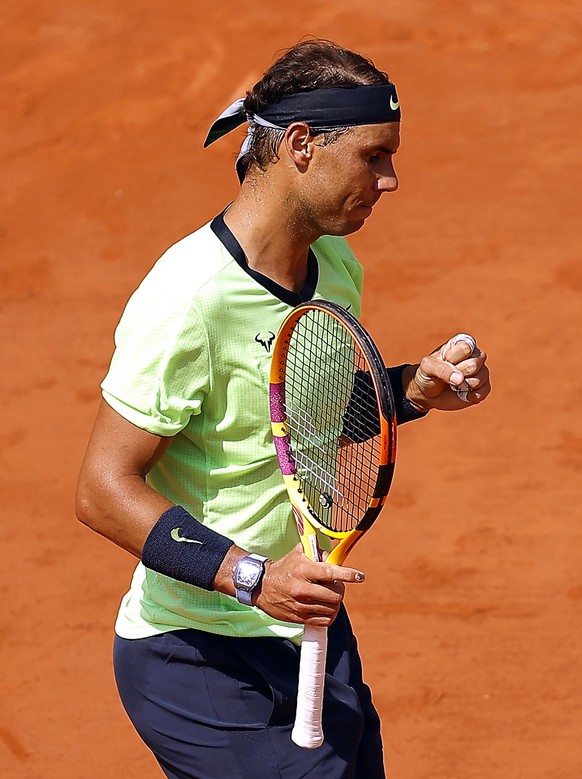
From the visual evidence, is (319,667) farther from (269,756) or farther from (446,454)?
(446,454)

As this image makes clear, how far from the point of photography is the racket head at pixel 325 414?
2719 millimetres

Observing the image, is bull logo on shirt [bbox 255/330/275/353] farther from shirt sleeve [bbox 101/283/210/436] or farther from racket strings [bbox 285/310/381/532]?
shirt sleeve [bbox 101/283/210/436]

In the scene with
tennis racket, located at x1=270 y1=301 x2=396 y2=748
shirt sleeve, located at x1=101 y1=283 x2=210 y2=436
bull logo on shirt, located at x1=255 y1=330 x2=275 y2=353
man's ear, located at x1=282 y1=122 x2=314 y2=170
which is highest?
man's ear, located at x1=282 y1=122 x2=314 y2=170

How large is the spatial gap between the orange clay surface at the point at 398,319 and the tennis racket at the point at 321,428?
226 cm

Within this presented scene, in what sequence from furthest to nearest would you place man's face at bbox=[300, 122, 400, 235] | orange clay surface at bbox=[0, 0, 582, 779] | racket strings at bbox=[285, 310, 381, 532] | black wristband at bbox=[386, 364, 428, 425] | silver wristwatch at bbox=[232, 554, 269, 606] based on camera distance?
1. orange clay surface at bbox=[0, 0, 582, 779]
2. black wristband at bbox=[386, 364, 428, 425]
3. racket strings at bbox=[285, 310, 381, 532]
4. man's face at bbox=[300, 122, 400, 235]
5. silver wristwatch at bbox=[232, 554, 269, 606]

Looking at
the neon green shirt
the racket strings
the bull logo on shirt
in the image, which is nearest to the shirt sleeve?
the neon green shirt

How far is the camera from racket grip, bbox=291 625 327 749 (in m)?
2.77

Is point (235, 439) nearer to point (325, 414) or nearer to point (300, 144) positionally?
point (325, 414)

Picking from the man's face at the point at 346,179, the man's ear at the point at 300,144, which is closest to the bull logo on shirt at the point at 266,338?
the man's face at the point at 346,179

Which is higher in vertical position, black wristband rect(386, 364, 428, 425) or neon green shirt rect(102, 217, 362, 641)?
neon green shirt rect(102, 217, 362, 641)

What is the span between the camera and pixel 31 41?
33.7ft

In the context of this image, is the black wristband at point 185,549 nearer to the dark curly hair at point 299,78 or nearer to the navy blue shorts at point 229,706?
the navy blue shorts at point 229,706

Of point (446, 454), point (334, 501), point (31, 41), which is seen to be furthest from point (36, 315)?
point (334, 501)

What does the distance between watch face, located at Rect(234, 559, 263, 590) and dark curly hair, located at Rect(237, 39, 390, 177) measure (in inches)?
37.3
